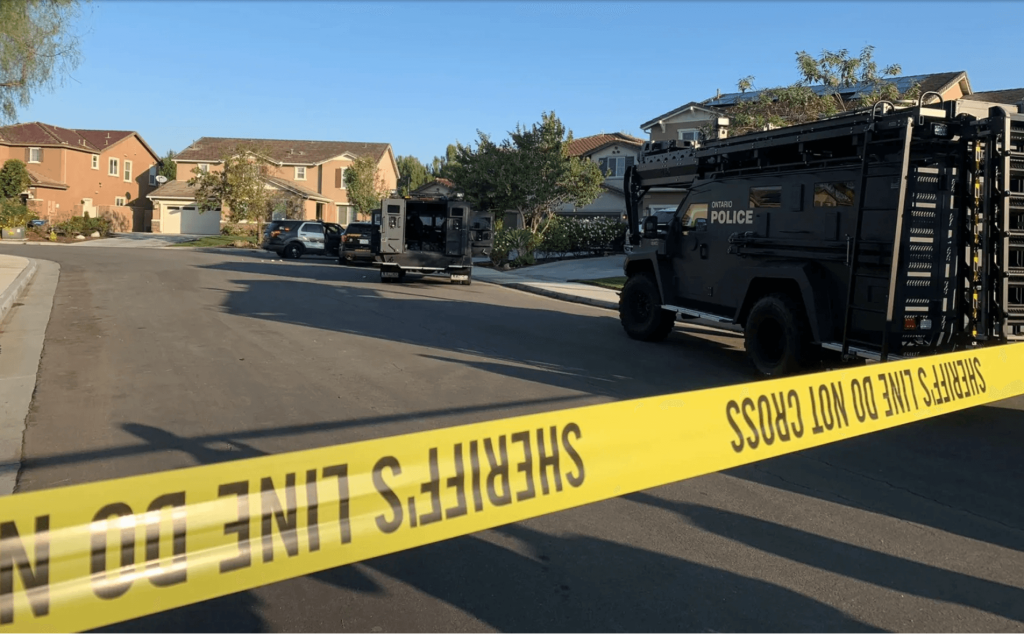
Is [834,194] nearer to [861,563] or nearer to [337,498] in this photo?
[861,563]

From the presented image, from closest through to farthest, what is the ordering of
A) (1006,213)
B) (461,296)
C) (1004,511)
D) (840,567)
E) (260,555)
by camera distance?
(260,555) < (840,567) < (1004,511) < (1006,213) < (461,296)

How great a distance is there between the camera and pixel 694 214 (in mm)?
11062

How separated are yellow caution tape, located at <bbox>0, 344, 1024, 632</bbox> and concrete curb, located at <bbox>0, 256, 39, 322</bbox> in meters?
12.8

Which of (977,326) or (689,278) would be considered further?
(689,278)

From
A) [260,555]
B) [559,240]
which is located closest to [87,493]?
[260,555]

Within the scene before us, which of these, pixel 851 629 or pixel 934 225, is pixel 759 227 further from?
pixel 851 629

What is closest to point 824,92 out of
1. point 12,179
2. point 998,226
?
point 998,226

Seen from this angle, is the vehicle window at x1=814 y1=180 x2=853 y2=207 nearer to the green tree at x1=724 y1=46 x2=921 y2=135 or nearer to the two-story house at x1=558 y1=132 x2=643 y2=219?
the green tree at x1=724 y1=46 x2=921 y2=135

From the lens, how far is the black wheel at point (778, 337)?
8805mm

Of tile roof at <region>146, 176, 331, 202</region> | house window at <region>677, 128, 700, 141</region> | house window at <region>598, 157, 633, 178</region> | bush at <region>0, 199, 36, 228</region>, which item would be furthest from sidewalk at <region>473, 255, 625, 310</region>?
bush at <region>0, 199, 36, 228</region>

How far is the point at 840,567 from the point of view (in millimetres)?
4188

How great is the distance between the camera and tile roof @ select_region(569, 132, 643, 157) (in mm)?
Answer: 44250

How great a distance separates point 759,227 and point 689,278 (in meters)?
1.70

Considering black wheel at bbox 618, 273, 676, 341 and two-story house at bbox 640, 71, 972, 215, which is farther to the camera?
two-story house at bbox 640, 71, 972, 215
